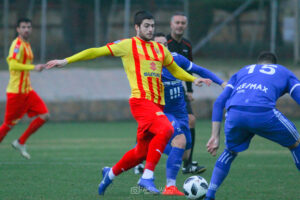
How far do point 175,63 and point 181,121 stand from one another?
1.00 meters

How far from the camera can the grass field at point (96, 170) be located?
24.7 ft

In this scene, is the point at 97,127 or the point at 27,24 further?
the point at 97,127

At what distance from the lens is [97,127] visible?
18094mm

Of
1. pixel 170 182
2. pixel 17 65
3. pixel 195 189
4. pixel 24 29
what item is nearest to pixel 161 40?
pixel 170 182

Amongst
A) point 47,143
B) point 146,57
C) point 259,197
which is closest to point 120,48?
point 146,57

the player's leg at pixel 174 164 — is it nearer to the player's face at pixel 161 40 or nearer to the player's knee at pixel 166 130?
the player's knee at pixel 166 130

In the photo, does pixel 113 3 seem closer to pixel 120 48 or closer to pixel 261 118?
pixel 120 48

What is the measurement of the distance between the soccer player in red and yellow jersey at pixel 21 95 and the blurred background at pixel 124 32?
7.96m

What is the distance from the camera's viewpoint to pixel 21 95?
11867 mm

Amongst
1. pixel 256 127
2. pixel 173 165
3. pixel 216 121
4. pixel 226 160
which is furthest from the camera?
pixel 173 165

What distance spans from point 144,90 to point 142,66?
0.95 feet

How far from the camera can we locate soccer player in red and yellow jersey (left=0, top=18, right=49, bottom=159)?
1162cm

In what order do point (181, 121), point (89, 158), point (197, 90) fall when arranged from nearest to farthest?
1. point (181, 121)
2. point (89, 158)
3. point (197, 90)

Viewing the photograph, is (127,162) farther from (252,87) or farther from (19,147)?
(19,147)
